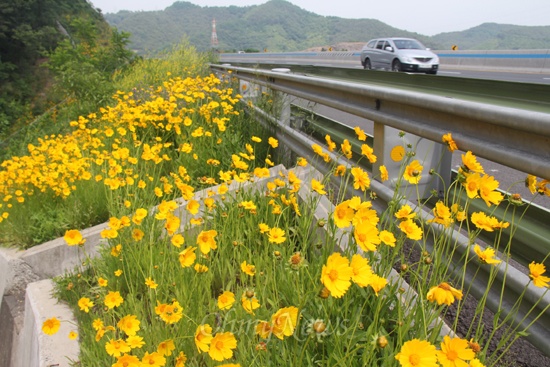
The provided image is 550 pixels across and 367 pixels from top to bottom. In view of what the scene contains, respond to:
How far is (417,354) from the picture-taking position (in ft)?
3.66

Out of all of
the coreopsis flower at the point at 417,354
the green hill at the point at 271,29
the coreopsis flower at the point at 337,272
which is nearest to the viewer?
the coreopsis flower at the point at 417,354

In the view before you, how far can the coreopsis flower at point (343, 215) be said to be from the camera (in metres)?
1.55

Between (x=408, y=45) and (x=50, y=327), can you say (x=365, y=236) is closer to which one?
(x=50, y=327)

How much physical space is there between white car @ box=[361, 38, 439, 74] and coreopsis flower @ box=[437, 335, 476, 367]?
19.8 m

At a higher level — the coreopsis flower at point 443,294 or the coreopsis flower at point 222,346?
the coreopsis flower at point 443,294

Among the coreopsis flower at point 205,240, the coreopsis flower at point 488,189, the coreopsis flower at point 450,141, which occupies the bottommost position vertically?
the coreopsis flower at point 205,240

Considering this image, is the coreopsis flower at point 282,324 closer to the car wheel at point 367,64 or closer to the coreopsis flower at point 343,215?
the coreopsis flower at point 343,215

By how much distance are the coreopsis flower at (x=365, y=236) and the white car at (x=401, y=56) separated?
63.8 feet

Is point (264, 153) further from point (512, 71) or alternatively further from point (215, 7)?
point (215, 7)

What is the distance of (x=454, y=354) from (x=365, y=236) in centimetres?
44

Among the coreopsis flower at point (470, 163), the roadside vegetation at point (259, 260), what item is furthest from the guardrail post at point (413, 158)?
the coreopsis flower at point (470, 163)

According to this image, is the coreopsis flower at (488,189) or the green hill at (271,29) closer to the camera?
the coreopsis flower at (488,189)

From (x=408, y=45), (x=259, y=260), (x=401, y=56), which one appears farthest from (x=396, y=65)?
(x=259, y=260)

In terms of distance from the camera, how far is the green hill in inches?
5034
